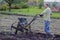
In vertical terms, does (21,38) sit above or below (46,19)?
below

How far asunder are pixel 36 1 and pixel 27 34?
32.7 m

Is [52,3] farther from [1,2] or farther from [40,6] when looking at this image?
[1,2]

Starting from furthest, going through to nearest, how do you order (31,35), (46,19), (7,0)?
(7,0)
(31,35)
(46,19)

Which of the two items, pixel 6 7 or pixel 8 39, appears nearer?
pixel 8 39

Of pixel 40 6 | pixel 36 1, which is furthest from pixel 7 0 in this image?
pixel 36 1

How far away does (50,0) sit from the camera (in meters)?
40.2

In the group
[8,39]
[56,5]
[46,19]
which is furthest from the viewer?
[56,5]

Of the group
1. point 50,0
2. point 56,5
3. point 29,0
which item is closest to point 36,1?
point 29,0

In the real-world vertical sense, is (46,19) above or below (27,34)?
above

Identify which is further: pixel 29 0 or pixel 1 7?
pixel 29 0

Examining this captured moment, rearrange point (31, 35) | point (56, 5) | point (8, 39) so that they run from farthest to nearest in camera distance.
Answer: point (56, 5)
point (31, 35)
point (8, 39)

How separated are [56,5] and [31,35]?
81.5 ft

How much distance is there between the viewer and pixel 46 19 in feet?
39.5

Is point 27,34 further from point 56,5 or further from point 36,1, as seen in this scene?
point 36,1
